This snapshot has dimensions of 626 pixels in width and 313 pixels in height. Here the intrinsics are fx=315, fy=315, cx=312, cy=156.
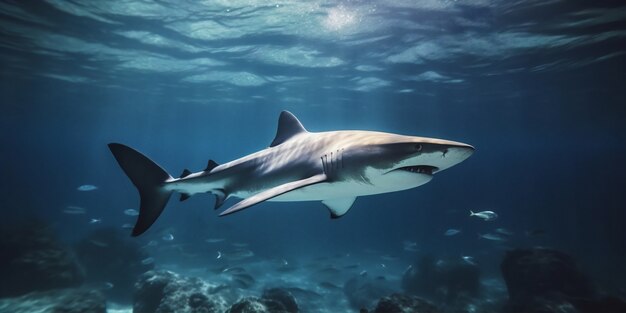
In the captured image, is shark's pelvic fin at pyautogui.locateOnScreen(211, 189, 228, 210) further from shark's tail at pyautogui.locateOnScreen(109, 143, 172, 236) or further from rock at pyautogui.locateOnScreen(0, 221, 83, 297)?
rock at pyautogui.locateOnScreen(0, 221, 83, 297)

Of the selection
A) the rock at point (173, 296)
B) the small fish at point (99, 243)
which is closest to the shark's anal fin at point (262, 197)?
the rock at point (173, 296)

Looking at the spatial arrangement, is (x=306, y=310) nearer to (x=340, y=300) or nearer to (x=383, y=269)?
(x=340, y=300)

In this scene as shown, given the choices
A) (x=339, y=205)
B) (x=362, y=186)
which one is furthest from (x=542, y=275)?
(x=362, y=186)

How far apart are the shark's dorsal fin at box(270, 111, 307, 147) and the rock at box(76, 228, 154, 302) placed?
13685 mm

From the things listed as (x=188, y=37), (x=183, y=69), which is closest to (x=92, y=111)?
(x=183, y=69)

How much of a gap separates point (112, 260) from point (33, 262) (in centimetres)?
465

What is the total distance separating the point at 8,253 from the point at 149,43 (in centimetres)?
1110

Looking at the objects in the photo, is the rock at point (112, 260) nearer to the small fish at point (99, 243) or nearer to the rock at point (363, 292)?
the small fish at point (99, 243)

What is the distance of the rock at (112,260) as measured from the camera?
50.1 feet

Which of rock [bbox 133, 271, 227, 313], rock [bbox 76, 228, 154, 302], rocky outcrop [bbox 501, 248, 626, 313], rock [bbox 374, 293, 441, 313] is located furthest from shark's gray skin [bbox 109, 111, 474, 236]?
rock [bbox 76, 228, 154, 302]

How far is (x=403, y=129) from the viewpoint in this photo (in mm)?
37875

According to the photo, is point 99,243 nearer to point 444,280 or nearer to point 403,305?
point 403,305

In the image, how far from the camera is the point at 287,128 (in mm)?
5367

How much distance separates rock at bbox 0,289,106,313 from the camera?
8.45 meters
